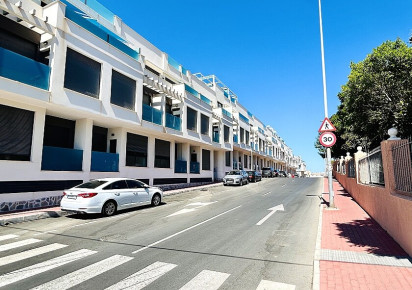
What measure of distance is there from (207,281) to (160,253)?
193 cm

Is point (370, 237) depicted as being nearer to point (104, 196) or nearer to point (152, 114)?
point (104, 196)

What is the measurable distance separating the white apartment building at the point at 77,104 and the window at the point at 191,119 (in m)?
0.45

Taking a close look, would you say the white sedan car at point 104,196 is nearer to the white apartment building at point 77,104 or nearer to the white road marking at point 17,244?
the white road marking at point 17,244

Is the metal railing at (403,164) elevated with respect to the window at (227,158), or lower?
lower

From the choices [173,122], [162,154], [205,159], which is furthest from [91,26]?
[205,159]

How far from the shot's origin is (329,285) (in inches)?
168

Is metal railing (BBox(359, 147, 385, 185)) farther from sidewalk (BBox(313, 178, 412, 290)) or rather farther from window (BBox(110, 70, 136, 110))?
window (BBox(110, 70, 136, 110))

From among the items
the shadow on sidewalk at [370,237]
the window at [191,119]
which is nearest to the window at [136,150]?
the window at [191,119]

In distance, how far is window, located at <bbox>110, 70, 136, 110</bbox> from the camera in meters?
16.6

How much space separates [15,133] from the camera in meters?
11.7

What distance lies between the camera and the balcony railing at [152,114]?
1889 cm

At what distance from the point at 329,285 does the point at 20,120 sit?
13971 millimetres

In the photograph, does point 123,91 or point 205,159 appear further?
point 205,159

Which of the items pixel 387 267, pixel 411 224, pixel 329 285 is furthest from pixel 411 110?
pixel 329 285
